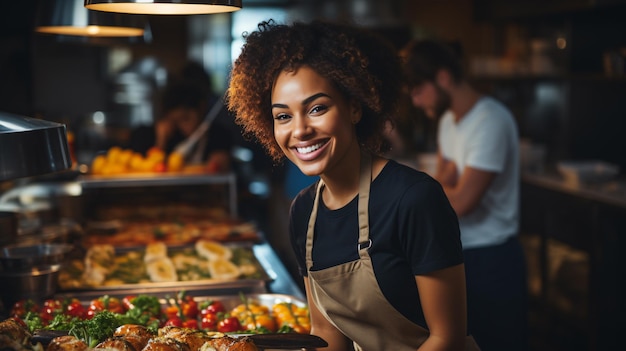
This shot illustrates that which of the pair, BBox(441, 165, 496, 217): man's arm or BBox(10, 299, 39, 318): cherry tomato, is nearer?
BBox(10, 299, 39, 318): cherry tomato

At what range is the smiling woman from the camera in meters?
1.91

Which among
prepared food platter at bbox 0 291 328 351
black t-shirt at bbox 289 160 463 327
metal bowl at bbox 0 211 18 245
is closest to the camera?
prepared food platter at bbox 0 291 328 351

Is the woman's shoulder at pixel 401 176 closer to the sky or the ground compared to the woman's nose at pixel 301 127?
closer to the ground

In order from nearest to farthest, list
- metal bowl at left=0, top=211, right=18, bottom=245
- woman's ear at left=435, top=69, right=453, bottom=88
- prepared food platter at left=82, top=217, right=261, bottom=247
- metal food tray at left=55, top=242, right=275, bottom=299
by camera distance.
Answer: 1. metal food tray at left=55, top=242, right=275, bottom=299
2. metal bowl at left=0, top=211, right=18, bottom=245
3. woman's ear at left=435, top=69, right=453, bottom=88
4. prepared food platter at left=82, top=217, right=261, bottom=247

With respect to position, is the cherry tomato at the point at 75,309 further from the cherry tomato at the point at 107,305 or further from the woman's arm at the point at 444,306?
the woman's arm at the point at 444,306

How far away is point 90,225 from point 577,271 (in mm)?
3272

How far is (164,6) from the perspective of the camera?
215cm

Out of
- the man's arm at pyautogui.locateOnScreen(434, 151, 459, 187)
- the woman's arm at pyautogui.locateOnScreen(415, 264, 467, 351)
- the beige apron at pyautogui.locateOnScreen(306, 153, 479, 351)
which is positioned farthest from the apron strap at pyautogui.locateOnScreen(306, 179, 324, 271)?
the man's arm at pyautogui.locateOnScreen(434, 151, 459, 187)

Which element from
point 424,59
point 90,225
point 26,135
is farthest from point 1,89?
point 26,135

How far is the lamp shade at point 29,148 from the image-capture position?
1.79m

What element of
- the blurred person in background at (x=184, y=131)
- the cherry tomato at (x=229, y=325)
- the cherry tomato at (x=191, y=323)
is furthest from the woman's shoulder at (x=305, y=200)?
the blurred person in background at (x=184, y=131)

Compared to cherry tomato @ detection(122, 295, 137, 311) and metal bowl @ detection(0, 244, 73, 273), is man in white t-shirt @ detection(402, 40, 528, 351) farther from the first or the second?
metal bowl @ detection(0, 244, 73, 273)

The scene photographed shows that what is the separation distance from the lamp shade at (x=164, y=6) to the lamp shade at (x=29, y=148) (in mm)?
335

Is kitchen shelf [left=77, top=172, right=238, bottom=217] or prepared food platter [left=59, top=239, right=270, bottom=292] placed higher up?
kitchen shelf [left=77, top=172, right=238, bottom=217]
